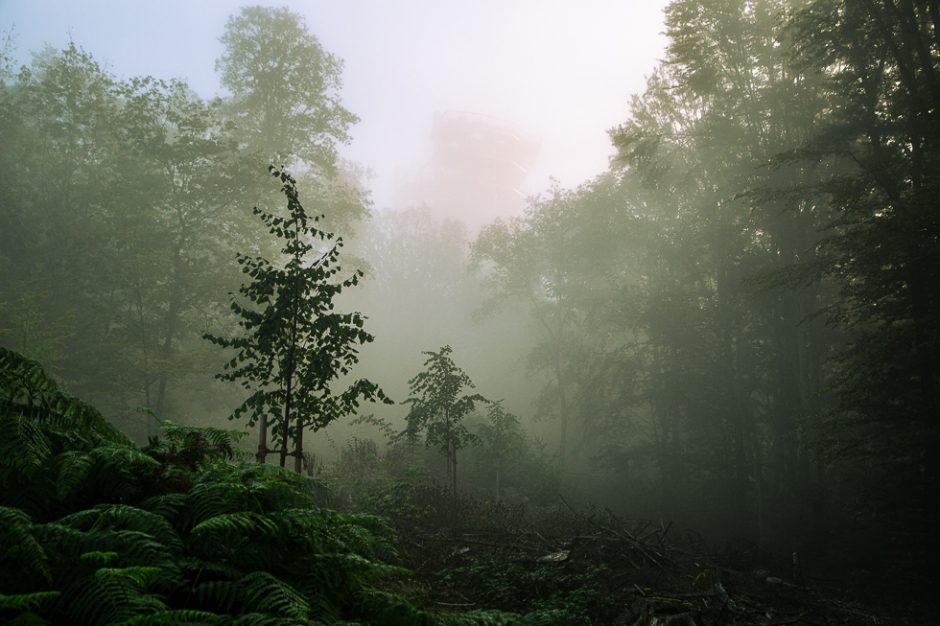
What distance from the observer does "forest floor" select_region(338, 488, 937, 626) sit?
620 cm

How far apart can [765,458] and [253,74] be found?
28.4 metres

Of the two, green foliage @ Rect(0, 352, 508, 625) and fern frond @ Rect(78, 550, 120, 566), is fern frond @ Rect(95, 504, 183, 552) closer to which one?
green foliage @ Rect(0, 352, 508, 625)

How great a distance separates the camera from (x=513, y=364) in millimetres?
35656

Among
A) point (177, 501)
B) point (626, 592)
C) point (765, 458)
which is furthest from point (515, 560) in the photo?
point (765, 458)

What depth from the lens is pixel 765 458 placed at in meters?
22.5

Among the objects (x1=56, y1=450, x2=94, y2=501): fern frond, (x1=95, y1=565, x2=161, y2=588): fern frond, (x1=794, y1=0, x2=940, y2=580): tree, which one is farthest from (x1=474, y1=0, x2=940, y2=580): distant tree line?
(x1=56, y1=450, x2=94, y2=501): fern frond

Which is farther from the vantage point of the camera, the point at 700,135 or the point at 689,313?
the point at 689,313

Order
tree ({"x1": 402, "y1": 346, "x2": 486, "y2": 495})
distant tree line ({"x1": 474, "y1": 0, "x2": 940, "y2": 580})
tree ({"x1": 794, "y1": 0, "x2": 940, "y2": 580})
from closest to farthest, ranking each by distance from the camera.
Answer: tree ({"x1": 794, "y1": 0, "x2": 940, "y2": 580}) < distant tree line ({"x1": 474, "y1": 0, "x2": 940, "y2": 580}) < tree ({"x1": 402, "y1": 346, "x2": 486, "y2": 495})

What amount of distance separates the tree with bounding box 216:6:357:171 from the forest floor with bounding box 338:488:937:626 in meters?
19.7

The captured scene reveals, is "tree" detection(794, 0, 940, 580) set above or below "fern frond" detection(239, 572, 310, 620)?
above

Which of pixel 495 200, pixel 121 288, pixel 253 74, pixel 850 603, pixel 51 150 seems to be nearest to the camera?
pixel 850 603

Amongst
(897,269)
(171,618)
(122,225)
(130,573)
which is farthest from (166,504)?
(122,225)

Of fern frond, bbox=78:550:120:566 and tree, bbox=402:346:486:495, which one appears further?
tree, bbox=402:346:486:495

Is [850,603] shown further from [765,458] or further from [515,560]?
[765,458]
